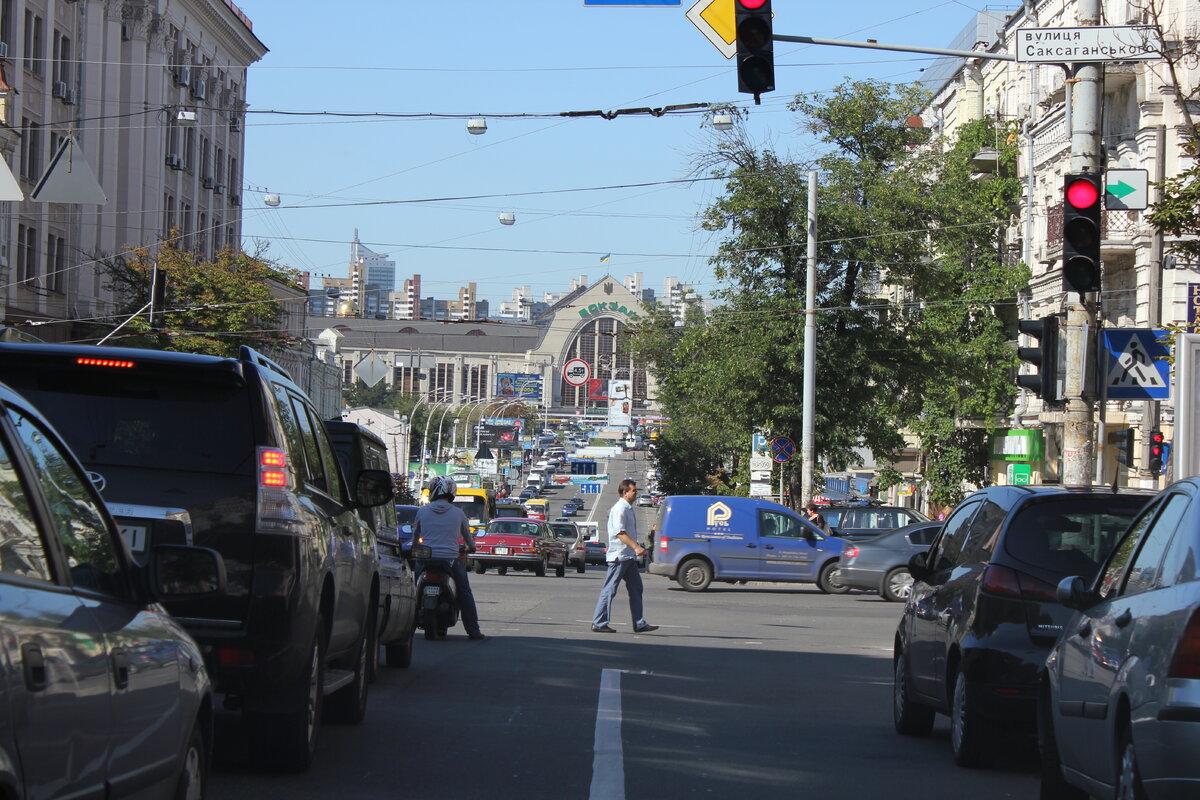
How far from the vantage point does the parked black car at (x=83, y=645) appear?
344 cm

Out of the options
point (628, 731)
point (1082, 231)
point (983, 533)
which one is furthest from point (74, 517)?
point (1082, 231)

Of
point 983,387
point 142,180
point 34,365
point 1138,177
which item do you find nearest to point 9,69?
point 142,180

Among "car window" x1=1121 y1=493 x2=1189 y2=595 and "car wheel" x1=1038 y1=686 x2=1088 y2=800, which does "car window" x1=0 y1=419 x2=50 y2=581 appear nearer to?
"car window" x1=1121 y1=493 x2=1189 y2=595

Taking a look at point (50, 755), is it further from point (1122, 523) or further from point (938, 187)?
point (938, 187)

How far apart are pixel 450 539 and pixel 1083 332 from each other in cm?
655

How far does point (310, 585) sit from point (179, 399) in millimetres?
1064

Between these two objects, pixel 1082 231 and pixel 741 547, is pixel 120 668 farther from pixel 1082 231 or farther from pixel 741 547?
pixel 741 547

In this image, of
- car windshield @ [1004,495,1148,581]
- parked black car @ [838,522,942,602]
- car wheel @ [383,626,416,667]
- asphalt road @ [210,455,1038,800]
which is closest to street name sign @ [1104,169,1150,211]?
asphalt road @ [210,455,1038,800]

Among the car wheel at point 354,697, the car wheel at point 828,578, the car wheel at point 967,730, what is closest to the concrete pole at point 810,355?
the car wheel at point 828,578

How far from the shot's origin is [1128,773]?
533cm

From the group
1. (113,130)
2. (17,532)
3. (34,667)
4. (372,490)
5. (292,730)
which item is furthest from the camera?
(113,130)

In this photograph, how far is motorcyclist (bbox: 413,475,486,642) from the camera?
53.2ft

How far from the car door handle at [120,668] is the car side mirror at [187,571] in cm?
51

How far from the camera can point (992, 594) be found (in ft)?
26.8
